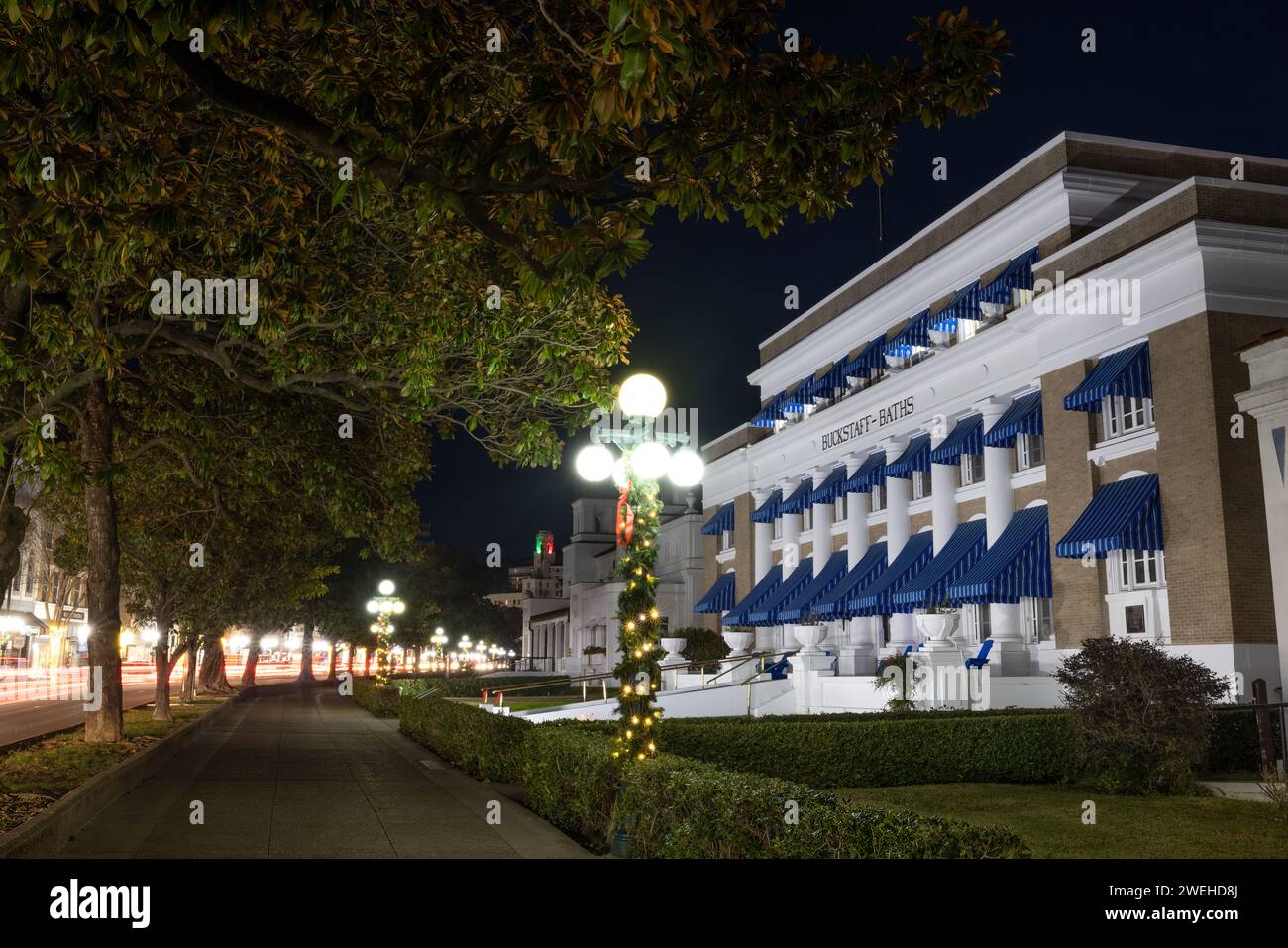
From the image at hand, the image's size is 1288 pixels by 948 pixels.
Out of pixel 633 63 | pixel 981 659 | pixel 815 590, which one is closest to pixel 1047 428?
pixel 981 659

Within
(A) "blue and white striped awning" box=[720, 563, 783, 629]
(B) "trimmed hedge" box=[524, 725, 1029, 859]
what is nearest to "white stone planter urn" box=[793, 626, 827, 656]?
(A) "blue and white striped awning" box=[720, 563, 783, 629]

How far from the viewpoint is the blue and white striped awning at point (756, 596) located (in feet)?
147

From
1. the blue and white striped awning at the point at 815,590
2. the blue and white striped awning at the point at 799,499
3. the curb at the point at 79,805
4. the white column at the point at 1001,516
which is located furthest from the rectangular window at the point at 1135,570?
the curb at the point at 79,805

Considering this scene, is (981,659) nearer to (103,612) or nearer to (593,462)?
(593,462)

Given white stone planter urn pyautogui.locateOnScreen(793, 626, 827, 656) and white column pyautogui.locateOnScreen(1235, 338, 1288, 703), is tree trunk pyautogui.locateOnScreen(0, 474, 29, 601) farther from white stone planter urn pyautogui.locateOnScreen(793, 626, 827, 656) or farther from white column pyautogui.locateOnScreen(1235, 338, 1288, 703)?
white stone planter urn pyautogui.locateOnScreen(793, 626, 827, 656)

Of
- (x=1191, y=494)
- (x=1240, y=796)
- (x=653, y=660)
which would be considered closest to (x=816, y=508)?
(x=1191, y=494)

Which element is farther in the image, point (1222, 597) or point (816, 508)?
point (816, 508)

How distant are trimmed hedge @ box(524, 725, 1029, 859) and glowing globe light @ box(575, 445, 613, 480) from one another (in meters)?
2.94

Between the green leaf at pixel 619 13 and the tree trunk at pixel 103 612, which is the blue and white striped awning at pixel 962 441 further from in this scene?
the green leaf at pixel 619 13

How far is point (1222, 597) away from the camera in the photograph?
853 inches

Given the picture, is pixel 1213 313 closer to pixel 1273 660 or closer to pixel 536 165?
pixel 1273 660
